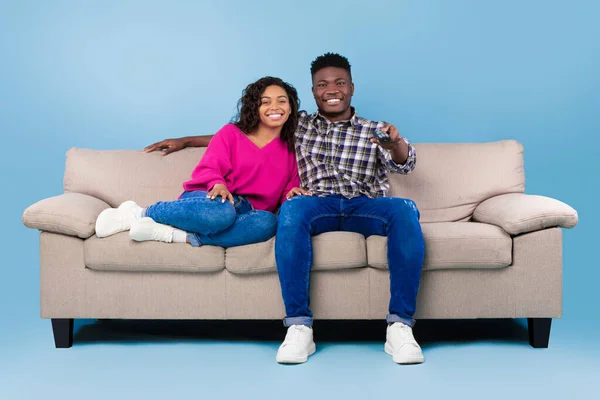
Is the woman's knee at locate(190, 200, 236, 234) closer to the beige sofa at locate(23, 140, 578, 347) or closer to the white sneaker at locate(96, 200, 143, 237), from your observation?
the beige sofa at locate(23, 140, 578, 347)

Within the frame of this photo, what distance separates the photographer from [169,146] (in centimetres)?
424

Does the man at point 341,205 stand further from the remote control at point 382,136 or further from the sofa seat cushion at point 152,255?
the sofa seat cushion at point 152,255

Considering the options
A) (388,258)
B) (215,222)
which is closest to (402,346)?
(388,258)

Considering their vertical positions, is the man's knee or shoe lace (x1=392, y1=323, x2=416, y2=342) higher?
the man's knee

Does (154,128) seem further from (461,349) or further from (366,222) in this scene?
(461,349)

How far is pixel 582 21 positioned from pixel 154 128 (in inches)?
91.7

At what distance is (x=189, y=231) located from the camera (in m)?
3.57

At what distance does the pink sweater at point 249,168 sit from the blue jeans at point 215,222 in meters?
0.25

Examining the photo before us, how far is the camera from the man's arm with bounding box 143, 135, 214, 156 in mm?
4230

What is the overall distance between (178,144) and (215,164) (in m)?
0.50

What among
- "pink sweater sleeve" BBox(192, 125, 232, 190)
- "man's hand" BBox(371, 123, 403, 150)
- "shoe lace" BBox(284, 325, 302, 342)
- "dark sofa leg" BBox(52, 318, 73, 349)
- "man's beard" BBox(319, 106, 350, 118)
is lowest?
"dark sofa leg" BBox(52, 318, 73, 349)

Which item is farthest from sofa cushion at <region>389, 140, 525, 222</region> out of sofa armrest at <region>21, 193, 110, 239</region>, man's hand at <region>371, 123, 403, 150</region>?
sofa armrest at <region>21, 193, 110, 239</region>

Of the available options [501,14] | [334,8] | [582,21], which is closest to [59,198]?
[334,8]

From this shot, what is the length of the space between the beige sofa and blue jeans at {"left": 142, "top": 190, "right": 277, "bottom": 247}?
1.6 inches
